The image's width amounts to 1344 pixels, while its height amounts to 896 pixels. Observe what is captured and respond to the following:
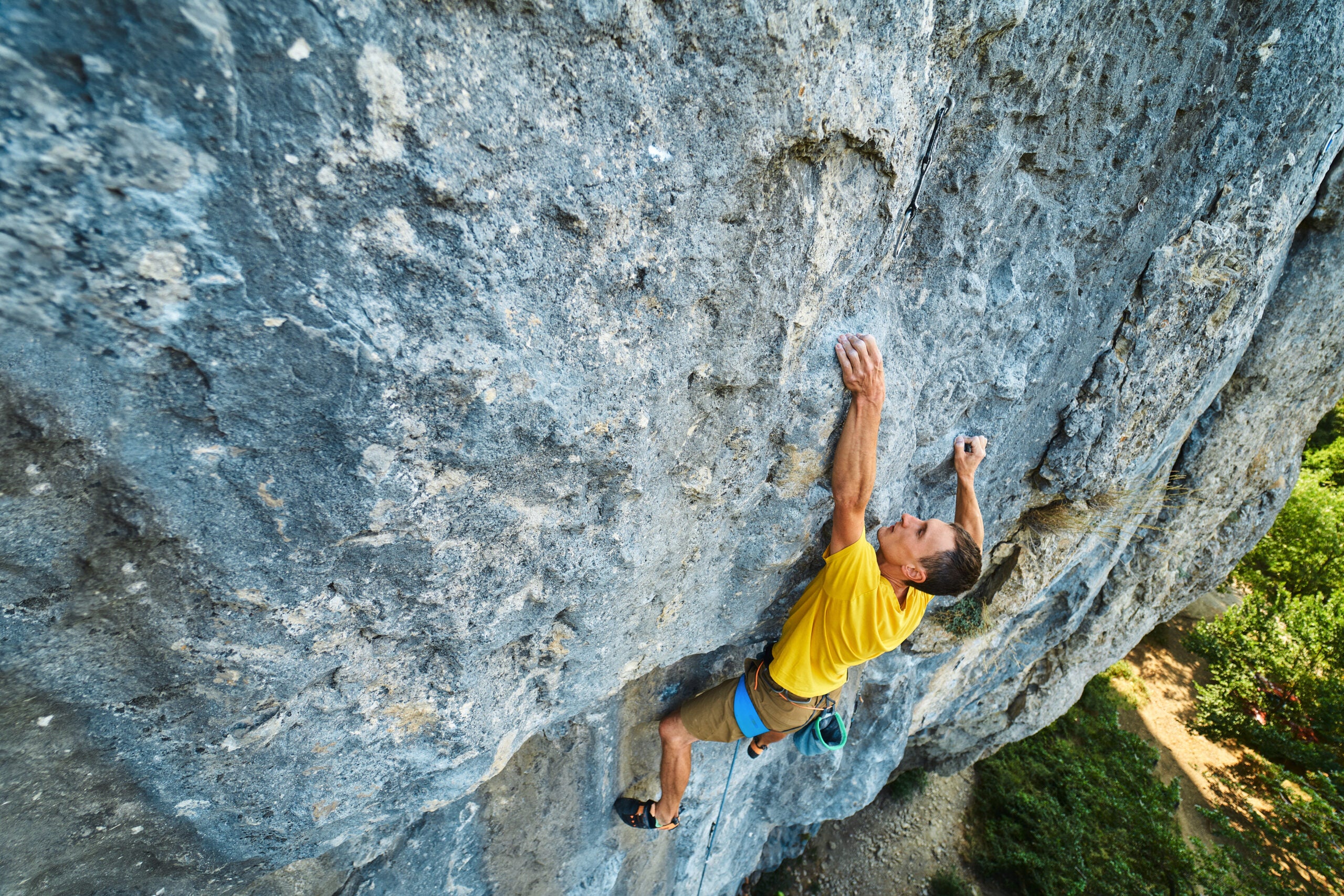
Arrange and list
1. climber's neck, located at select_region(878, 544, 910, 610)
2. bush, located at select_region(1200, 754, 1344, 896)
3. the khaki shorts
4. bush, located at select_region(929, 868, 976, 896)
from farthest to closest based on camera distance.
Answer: bush, located at select_region(929, 868, 976, 896)
bush, located at select_region(1200, 754, 1344, 896)
the khaki shorts
climber's neck, located at select_region(878, 544, 910, 610)

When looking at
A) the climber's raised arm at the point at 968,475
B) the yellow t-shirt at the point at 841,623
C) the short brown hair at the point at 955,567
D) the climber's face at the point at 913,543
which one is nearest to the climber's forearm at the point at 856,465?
the yellow t-shirt at the point at 841,623

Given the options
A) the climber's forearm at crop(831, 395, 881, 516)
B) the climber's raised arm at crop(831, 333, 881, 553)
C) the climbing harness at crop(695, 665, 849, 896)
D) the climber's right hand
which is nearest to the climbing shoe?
the climbing harness at crop(695, 665, 849, 896)

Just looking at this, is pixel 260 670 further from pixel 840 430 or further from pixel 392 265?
pixel 840 430

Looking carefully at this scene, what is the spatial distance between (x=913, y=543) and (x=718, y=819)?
2.29 m

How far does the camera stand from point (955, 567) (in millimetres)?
2256

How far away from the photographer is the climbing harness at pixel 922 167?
180 cm

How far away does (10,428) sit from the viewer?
0.99 m

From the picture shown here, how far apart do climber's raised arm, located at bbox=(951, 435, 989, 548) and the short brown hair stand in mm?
351

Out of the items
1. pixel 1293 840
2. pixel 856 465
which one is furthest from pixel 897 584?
pixel 1293 840

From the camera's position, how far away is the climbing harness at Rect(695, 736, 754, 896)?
321 centimetres

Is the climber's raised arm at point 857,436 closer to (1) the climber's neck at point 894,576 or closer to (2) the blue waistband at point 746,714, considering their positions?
(1) the climber's neck at point 894,576

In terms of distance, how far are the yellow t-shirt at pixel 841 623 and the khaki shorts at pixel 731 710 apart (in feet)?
0.32

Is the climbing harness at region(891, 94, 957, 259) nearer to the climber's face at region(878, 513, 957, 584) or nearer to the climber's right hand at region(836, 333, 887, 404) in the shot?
the climber's right hand at region(836, 333, 887, 404)

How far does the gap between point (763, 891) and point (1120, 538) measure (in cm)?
466
